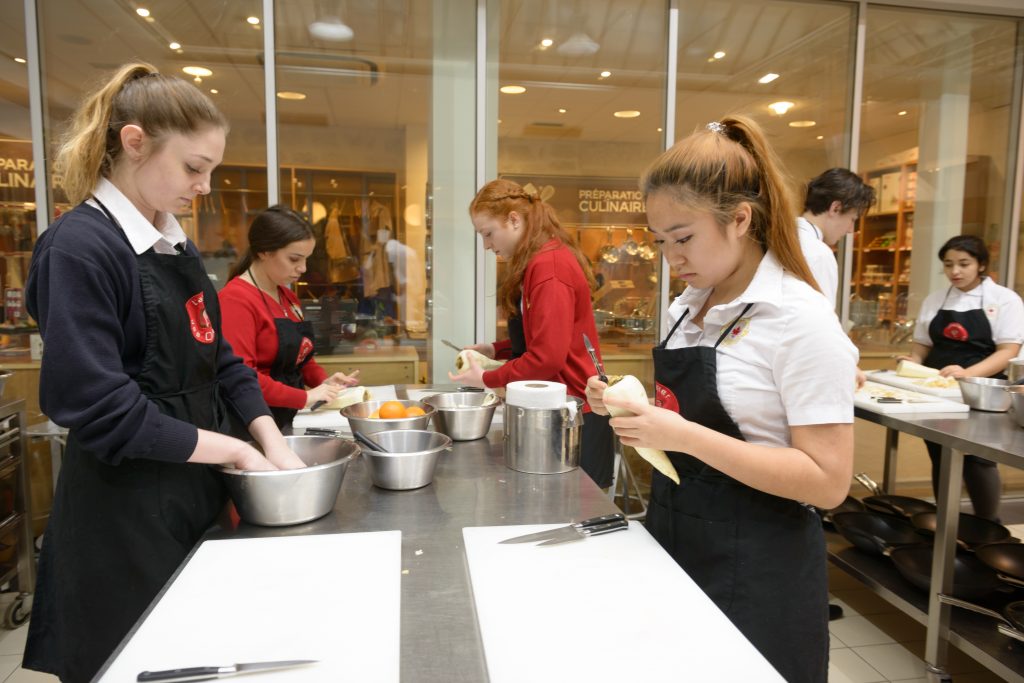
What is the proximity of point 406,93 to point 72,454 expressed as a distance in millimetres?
3148

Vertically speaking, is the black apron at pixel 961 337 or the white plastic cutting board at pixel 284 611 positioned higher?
the black apron at pixel 961 337

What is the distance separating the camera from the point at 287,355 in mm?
2488

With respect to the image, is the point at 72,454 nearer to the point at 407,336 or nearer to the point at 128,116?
the point at 128,116

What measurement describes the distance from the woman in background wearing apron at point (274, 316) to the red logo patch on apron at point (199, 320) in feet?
2.66

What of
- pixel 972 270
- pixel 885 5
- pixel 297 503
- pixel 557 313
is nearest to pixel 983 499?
pixel 972 270

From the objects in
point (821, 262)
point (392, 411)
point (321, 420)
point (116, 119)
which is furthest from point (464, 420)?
point (821, 262)

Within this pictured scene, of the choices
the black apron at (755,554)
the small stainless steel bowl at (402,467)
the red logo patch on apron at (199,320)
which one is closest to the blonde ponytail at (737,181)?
the black apron at (755,554)

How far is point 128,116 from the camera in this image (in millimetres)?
1293

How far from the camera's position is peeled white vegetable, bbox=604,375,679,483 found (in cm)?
127

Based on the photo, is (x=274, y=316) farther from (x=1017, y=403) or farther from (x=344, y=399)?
(x=1017, y=403)

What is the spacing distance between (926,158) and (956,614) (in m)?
3.30

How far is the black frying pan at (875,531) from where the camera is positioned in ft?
9.74

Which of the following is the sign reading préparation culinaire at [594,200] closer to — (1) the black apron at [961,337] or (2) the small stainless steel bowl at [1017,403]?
(1) the black apron at [961,337]

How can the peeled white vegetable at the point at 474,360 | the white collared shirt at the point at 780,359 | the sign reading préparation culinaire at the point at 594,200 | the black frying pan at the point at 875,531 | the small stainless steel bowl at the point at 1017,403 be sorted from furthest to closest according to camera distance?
the sign reading préparation culinaire at the point at 594,200 < the black frying pan at the point at 875,531 < the peeled white vegetable at the point at 474,360 < the small stainless steel bowl at the point at 1017,403 < the white collared shirt at the point at 780,359
